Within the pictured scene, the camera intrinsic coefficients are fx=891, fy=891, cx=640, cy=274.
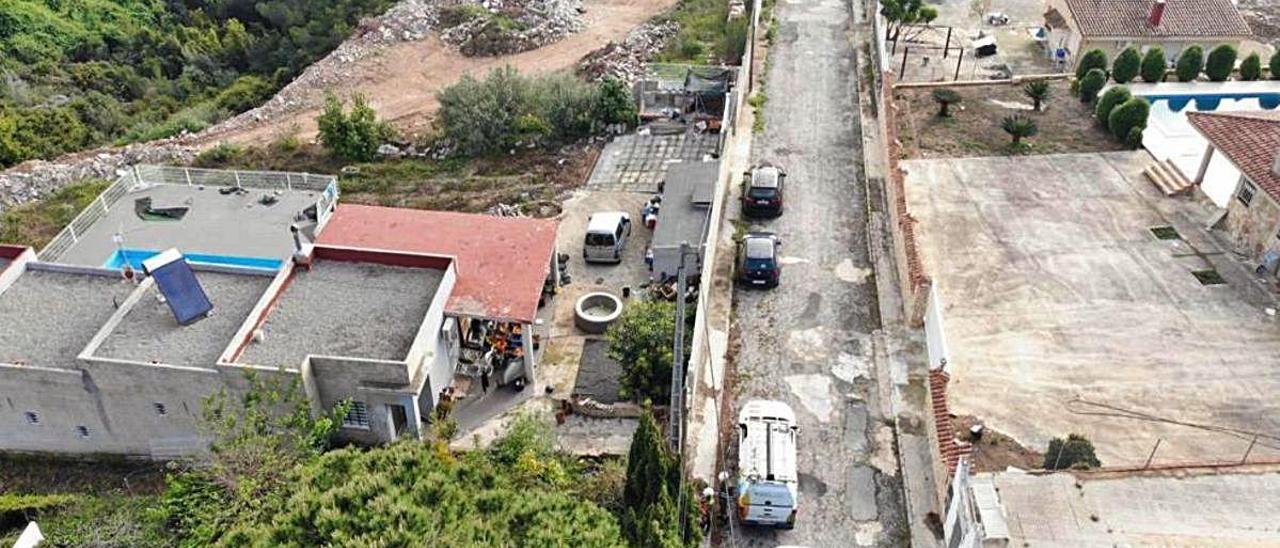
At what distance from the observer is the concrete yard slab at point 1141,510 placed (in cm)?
1555

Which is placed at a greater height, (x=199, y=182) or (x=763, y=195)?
(x=763, y=195)

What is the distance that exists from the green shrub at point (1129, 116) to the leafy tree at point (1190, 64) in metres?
7.58

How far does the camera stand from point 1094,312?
23.8 m

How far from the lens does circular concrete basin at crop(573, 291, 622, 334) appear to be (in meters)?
24.6

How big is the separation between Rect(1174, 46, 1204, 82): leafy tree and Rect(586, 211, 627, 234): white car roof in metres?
26.3

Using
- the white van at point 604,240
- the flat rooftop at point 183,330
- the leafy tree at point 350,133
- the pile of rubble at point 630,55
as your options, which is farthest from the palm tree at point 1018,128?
the flat rooftop at point 183,330

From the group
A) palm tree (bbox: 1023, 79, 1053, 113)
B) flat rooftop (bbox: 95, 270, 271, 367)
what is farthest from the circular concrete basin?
palm tree (bbox: 1023, 79, 1053, 113)

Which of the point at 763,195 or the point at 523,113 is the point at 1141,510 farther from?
the point at 523,113

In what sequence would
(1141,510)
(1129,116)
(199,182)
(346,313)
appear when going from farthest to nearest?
(1129,116), (199,182), (346,313), (1141,510)

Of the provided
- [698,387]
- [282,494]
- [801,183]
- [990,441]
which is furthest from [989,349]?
[282,494]

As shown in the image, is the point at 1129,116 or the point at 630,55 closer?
the point at 1129,116

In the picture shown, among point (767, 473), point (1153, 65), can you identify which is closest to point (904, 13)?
point (1153, 65)

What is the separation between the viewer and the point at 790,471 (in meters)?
17.9

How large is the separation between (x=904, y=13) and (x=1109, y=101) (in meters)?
12.2
